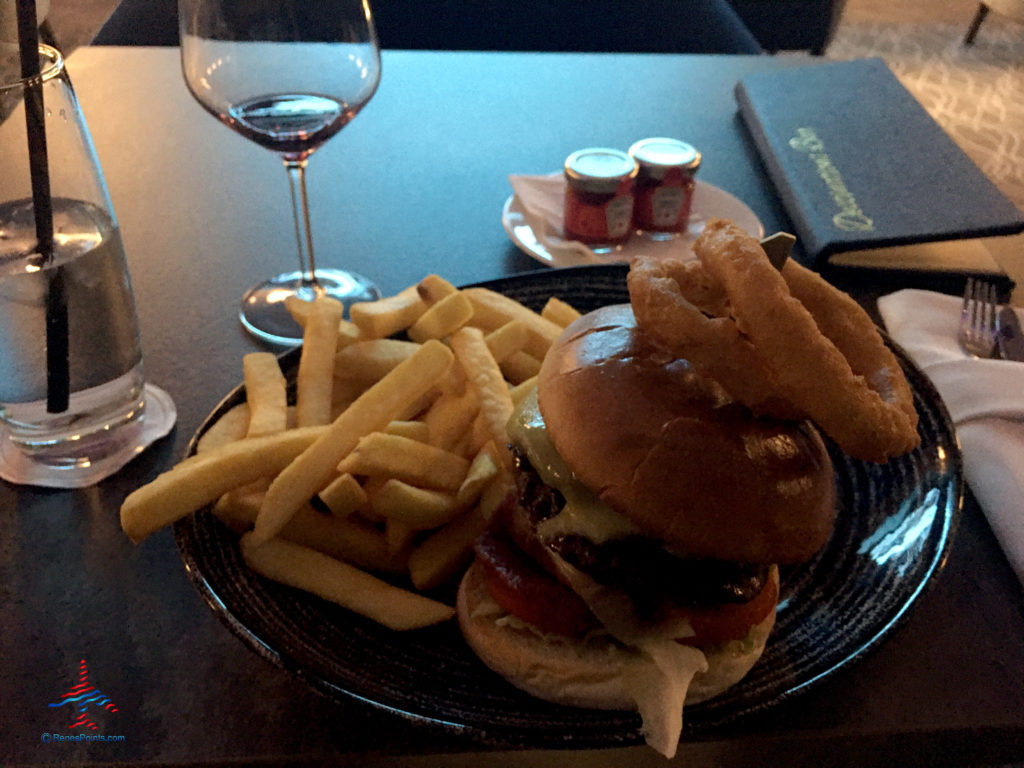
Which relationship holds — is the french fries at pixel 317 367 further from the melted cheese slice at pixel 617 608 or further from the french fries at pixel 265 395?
the melted cheese slice at pixel 617 608

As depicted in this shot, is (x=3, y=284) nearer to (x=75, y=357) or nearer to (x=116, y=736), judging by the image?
(x=75, y=357)

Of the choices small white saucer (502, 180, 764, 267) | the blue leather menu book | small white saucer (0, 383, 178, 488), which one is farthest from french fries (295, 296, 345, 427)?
the blue leather menu book

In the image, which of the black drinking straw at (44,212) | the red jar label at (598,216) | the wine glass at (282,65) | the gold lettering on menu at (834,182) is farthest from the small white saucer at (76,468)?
the gold lettering on menu at (834,182)

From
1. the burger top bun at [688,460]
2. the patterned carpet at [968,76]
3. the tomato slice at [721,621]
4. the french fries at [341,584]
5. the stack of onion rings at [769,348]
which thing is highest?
Result: the stack of onion rings at [769,348]

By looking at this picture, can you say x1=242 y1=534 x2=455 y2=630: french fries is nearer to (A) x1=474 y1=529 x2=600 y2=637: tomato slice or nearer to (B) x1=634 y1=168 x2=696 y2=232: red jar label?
(A) x1=474 y1=529 x2=600 y2=637: tomato slice

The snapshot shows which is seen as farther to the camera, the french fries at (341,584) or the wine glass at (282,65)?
the wine glass at (282,65)

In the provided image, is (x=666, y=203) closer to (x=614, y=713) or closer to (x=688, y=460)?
(x=688, y=460)
